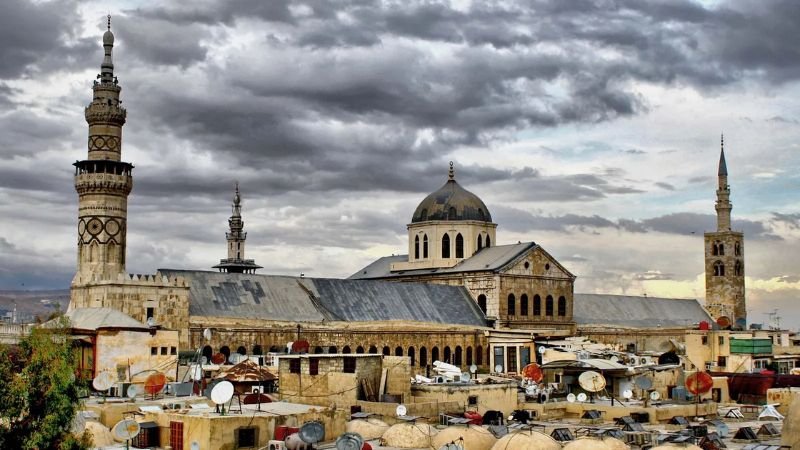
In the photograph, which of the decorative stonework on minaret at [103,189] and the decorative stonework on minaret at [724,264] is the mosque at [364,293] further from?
the decorative stonework on minaret at [724,264]

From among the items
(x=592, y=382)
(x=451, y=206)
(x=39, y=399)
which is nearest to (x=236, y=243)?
(x=451, y=206)

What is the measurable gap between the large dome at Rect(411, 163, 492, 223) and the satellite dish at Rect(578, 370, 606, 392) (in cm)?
3425

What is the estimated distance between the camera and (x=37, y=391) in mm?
26250

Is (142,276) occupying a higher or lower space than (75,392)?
higher

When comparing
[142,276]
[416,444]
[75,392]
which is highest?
[142,276]

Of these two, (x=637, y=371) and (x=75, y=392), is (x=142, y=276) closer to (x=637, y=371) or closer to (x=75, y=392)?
(x=637, y=371)

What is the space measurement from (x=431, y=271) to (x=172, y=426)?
51669mm

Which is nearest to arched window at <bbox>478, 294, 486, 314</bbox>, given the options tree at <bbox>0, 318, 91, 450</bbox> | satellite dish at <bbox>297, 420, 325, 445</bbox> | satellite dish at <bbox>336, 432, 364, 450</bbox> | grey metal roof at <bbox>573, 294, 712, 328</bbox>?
grey metal roof at <bbox>573, 294, 712, 328</bbox>

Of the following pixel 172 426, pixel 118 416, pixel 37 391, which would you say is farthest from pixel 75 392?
pixel 118 416

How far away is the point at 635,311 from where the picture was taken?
98.8m

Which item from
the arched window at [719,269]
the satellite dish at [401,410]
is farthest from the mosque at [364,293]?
the satellite dish at [401,410]

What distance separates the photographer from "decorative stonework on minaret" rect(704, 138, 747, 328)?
109750mm

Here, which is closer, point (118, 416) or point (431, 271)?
point (118, 416)

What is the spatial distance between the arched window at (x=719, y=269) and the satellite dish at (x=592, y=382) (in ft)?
194
